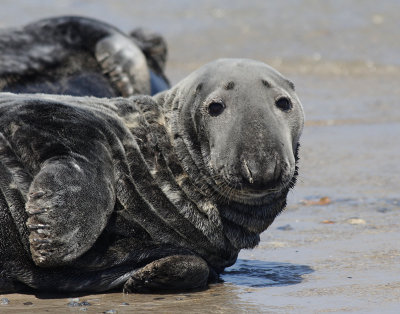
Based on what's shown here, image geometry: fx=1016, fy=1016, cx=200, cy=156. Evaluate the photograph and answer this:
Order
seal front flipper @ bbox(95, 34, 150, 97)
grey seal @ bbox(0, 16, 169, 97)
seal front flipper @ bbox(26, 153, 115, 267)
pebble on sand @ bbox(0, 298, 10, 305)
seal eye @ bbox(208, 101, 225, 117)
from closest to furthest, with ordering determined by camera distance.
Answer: seal front flipper @ bbox(26, 153, 115, 267) → pebble on sand @ bbox(0, 298, 10, 305) → seal eye @ bbox(208, 101, 225, 117) → grey seal @ bbox(0, 16, 169, 97) → seal front flipper @ bbox(95, 34, 150, 97)

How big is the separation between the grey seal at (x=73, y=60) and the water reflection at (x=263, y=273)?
377 centimetres

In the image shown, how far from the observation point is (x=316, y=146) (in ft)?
31.5

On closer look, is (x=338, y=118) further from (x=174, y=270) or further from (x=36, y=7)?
(x=36, y=7)

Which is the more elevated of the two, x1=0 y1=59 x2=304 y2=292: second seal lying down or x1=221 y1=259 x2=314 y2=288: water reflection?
x1=0 y1=59 x2=304 y2=292: second seal lying down

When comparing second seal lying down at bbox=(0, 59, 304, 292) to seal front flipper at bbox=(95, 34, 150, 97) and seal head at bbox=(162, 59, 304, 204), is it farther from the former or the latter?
seal front flipper at bbox=(95, 34, 150, 97)

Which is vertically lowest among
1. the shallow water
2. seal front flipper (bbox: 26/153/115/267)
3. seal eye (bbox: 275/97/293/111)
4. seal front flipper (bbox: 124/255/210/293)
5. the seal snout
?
the shallow water

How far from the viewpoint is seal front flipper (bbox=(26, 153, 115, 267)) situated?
15.1 ft

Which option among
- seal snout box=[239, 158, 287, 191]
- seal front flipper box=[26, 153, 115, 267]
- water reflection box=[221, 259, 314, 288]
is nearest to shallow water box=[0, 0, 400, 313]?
water reflection box=[221, 259, 314, 288]

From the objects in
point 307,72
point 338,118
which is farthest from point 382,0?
point 338,118

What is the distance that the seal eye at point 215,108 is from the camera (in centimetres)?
515

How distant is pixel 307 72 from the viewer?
49.1 feet

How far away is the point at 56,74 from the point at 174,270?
459 cm

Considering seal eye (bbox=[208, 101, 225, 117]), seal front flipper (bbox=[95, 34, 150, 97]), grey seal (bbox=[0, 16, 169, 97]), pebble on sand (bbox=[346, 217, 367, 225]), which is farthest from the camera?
seal front flipper (bbox=[95, 34, 150, 97])

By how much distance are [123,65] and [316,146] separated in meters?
1.97
